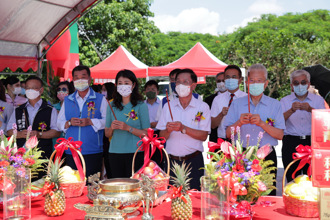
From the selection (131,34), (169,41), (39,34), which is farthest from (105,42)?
(169,41)

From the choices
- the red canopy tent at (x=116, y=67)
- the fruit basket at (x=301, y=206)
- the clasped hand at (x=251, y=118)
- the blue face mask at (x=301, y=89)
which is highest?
the red canopy tent at (x=116, y=67)

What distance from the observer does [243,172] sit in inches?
77.7

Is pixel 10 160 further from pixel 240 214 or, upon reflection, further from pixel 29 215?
pixel 240 214

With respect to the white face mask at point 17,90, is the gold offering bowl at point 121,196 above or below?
below

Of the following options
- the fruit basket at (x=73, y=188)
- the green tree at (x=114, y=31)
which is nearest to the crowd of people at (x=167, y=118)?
the fruit basket at (x=73, y=188)

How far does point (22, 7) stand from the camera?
575cm

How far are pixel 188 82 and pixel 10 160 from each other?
1.79m

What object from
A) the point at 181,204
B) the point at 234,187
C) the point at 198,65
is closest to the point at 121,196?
the point at 181,204

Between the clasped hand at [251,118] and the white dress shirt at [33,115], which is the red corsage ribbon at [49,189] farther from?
the white dress shirt at [33,115]

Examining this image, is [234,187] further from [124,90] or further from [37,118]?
[37,118]

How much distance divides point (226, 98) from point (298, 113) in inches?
33.0

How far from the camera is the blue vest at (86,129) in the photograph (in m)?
3.85

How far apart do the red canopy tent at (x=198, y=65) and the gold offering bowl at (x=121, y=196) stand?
25.0 feet

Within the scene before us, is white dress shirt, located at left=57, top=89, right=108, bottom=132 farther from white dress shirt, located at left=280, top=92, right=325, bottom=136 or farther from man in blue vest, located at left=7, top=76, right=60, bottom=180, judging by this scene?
white dress shirt, located at left=280, top=92, right=325, bottom=136
